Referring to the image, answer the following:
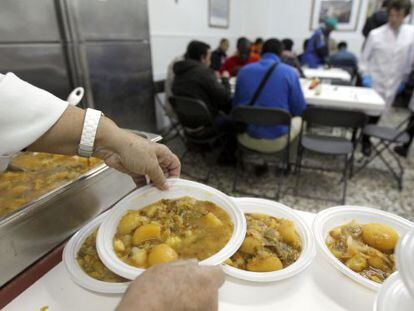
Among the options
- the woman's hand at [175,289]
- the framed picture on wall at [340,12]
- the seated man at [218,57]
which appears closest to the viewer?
the woman's hand at [175,289]

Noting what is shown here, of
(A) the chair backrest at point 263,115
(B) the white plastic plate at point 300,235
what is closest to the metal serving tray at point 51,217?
(B) the white plastic plate at point 300,235

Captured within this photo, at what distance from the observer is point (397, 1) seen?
3486mm

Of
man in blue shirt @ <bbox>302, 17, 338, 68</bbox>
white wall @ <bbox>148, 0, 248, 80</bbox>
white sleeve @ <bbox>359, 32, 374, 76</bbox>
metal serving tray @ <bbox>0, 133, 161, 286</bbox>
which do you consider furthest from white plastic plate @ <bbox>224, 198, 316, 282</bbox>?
man in blue shirt @ <bbox>302, 17, 338, 68</bbox>

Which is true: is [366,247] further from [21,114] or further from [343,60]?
[343,60]

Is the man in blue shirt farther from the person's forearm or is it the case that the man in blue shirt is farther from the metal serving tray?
the person's forearm

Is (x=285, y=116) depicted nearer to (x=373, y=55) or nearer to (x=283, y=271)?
(x=283, y=271)

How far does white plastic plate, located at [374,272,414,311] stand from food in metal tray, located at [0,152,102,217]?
943 millimetres

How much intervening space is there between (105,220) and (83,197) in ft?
0.50

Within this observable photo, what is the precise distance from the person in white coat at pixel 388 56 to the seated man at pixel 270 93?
1.78 m

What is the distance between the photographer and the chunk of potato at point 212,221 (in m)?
0.89

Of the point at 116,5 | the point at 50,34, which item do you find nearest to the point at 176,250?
the point at 50,34

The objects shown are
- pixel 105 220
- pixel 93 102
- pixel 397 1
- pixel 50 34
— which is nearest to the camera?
pixel 105 220

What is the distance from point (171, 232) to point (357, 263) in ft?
1.78

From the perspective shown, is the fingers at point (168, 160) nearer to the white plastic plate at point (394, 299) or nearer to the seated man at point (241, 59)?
the white plastic plate at point (394, 299)
